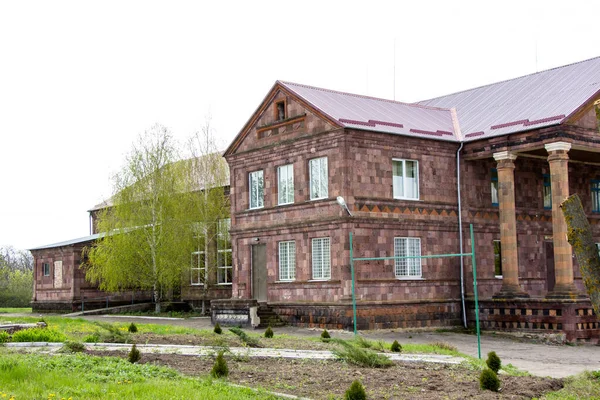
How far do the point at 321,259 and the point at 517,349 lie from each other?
8698 millimetres

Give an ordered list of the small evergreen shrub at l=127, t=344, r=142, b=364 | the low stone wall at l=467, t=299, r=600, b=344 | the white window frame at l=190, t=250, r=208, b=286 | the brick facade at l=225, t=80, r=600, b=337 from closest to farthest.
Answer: the small evergreen shrub at l=127, t=344, r=142, b=364 → the low stone wall at l=467, t=299, r=600, b=344 → the brick facade at l=225, t=80, r=600, b=337 → the white window frame at l=190, t=250, r=208, b=286

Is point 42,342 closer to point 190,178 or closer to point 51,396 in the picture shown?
point 51,396

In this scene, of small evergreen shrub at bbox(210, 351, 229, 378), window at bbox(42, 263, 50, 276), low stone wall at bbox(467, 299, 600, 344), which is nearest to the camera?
small evergreen shrub at bbox(210, 351, 229, 378)

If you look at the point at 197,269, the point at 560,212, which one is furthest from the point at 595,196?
the point at 197,269

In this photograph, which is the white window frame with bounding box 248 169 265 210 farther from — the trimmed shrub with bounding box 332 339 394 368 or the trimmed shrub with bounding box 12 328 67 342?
the trimmed shrub with bounding box 332 339 394 368

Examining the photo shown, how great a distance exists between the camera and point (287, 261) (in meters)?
31.8

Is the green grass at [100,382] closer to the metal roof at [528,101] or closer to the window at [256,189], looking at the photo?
the window at [256,189]

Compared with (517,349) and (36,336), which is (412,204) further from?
(36,336)

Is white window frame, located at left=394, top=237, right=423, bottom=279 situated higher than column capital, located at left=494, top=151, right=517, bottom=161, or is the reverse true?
column capital, located at left=494, top=151, right=517, bottom=161

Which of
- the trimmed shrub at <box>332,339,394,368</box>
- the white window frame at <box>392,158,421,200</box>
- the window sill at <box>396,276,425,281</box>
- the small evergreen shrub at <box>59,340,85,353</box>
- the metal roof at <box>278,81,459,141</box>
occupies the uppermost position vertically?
the metal roof at <box>278,81,459,141</box>

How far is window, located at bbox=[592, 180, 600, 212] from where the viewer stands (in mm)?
36688

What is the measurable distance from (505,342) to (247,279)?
11478mm

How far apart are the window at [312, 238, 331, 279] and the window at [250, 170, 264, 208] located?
3.90 meters

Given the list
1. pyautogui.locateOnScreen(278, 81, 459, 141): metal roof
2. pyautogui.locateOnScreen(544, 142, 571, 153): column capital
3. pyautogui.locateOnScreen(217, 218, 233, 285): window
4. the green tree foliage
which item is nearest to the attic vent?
pyautogui.locateOnScreen(278, 81, 459, 141): metal roof
